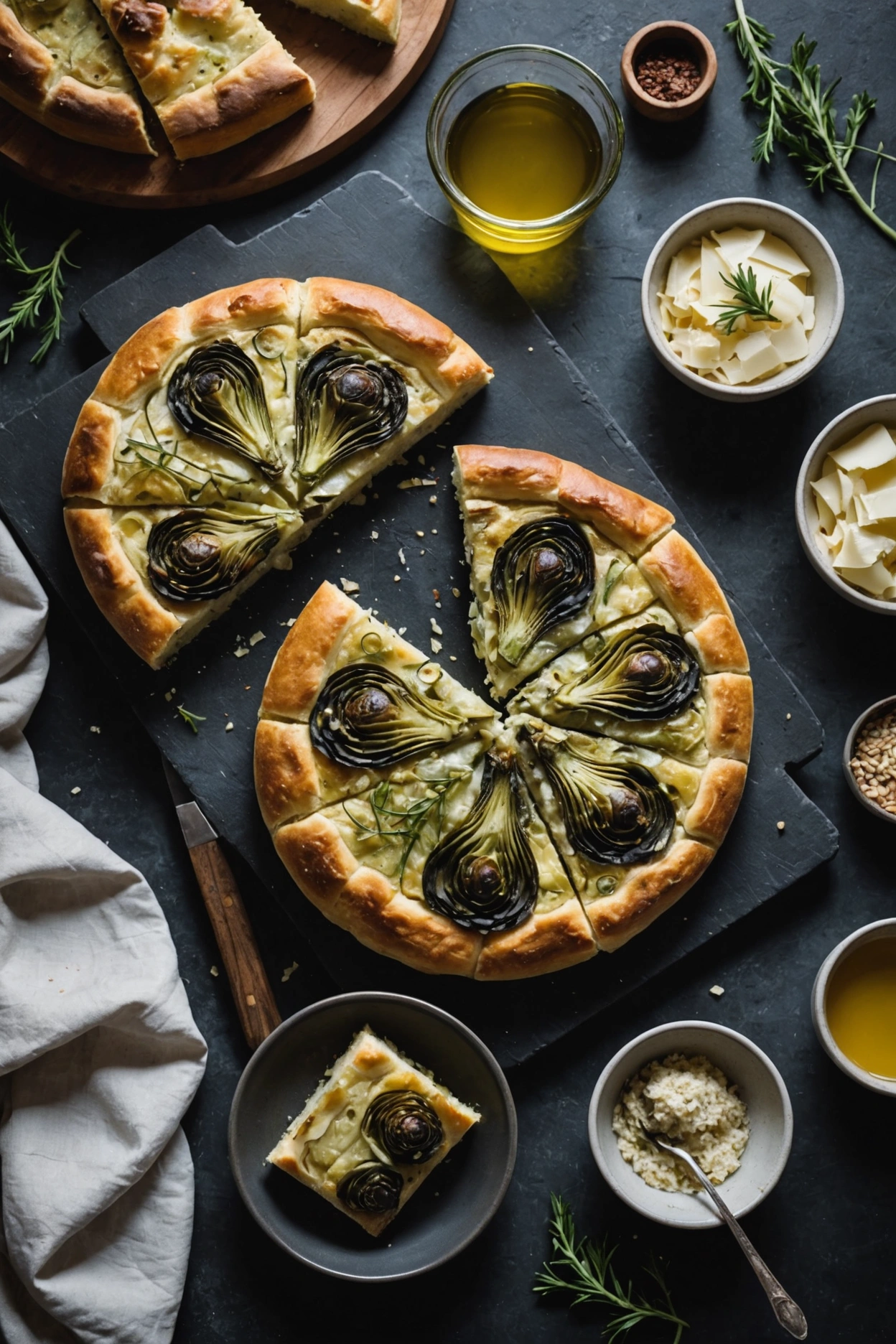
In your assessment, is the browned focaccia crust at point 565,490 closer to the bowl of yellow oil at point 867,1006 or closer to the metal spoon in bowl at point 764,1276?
the bowl of yellow oil at point 867,1006

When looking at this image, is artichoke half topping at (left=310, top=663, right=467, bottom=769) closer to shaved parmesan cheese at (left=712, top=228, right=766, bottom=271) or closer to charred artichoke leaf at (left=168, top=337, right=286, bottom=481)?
charred artichoke leaf at (left=168, top=337, right=286, bottom=481)

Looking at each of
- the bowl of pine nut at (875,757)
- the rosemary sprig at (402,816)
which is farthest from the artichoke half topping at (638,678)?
the bowl of pine nut at (875,757)

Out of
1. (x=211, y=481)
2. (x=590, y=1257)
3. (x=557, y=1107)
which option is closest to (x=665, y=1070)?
(x=557, y=1107)

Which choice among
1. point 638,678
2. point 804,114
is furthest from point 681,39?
point 638,678

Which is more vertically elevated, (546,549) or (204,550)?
(204,550)

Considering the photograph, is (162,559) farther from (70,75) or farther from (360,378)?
(70,75)
